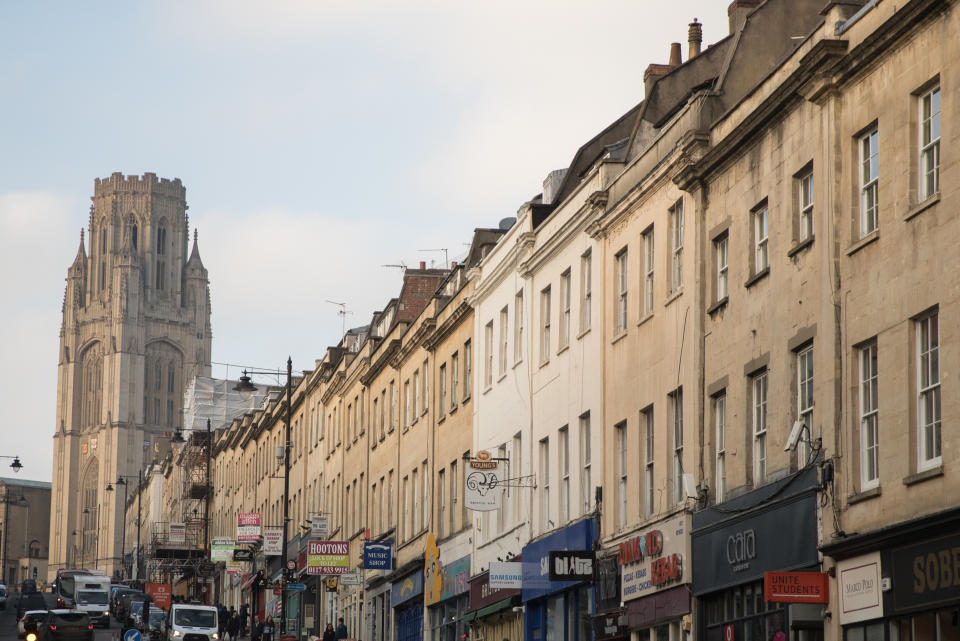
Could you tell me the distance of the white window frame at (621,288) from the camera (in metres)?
32.2

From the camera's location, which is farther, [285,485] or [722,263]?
[285,485]

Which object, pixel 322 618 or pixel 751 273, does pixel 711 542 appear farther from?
pixel 322 618

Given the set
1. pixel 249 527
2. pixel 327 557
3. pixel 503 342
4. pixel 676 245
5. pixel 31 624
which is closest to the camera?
pixel 676 245

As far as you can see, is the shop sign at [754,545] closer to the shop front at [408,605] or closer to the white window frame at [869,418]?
the white window frame at [869,418]

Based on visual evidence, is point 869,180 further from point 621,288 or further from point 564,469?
point 564,469

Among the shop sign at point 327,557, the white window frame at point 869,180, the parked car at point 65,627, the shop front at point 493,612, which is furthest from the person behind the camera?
the shop sign at point 327,557

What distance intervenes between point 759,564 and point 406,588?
93.8ft

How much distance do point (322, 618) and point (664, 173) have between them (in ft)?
143

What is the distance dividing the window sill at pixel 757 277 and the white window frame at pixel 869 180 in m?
3.25

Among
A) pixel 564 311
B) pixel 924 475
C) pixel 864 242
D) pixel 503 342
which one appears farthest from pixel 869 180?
pixel 503 342

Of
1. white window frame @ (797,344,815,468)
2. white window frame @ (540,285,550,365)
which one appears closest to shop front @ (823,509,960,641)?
white window frame @ (797,344,815,468)

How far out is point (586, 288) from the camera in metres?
34.8

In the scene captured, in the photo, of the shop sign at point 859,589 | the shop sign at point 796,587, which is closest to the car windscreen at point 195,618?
the shop sign at point 796,587

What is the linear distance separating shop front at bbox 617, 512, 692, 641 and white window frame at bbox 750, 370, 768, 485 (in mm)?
2780
